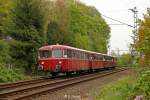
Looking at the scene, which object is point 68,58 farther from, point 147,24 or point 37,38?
point 147,24

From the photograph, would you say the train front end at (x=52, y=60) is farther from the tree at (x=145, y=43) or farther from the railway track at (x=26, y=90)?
the tree at (x=145, y=43)

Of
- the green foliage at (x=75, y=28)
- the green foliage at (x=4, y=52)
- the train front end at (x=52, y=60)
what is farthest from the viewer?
the green foliage at (x=75, y=28)

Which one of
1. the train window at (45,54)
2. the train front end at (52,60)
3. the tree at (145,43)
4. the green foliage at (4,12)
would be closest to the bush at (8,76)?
the train front end at (52,60)

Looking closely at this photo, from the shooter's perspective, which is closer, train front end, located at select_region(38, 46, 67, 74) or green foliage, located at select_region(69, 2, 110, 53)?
train front end, located at select_region(38, 46, 67, 74)

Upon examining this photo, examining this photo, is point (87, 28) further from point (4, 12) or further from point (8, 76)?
point (8, 76)

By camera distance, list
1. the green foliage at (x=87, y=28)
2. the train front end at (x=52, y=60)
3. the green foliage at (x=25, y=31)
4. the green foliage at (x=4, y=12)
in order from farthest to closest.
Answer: the green foliage at (x=87, y=28)
the green foliage at (x=4, y=12)
the green foliage at (x=25, y=31)
the train front end at (x=52, y=60)

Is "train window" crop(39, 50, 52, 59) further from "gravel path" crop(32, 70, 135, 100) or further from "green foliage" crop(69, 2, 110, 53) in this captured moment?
"green foliage" crop(69, 2, 110, 53)

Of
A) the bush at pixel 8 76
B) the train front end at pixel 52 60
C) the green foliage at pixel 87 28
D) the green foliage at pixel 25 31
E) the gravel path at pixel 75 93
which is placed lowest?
the gravel path at pixel 75 93

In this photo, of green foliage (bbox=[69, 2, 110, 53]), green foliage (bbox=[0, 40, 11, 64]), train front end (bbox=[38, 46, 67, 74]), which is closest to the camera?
train front end (bbox=[38, 46, 67, 74])

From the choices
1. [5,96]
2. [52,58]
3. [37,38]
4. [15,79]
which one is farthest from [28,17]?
[5,96]

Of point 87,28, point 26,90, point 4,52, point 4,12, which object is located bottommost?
point 26,90

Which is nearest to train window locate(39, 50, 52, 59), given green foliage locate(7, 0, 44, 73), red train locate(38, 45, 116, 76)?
red train locate(38, 45, 116, 76)

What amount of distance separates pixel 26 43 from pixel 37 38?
204cm

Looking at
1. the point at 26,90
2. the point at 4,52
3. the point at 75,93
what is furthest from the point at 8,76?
the point at 75,93
